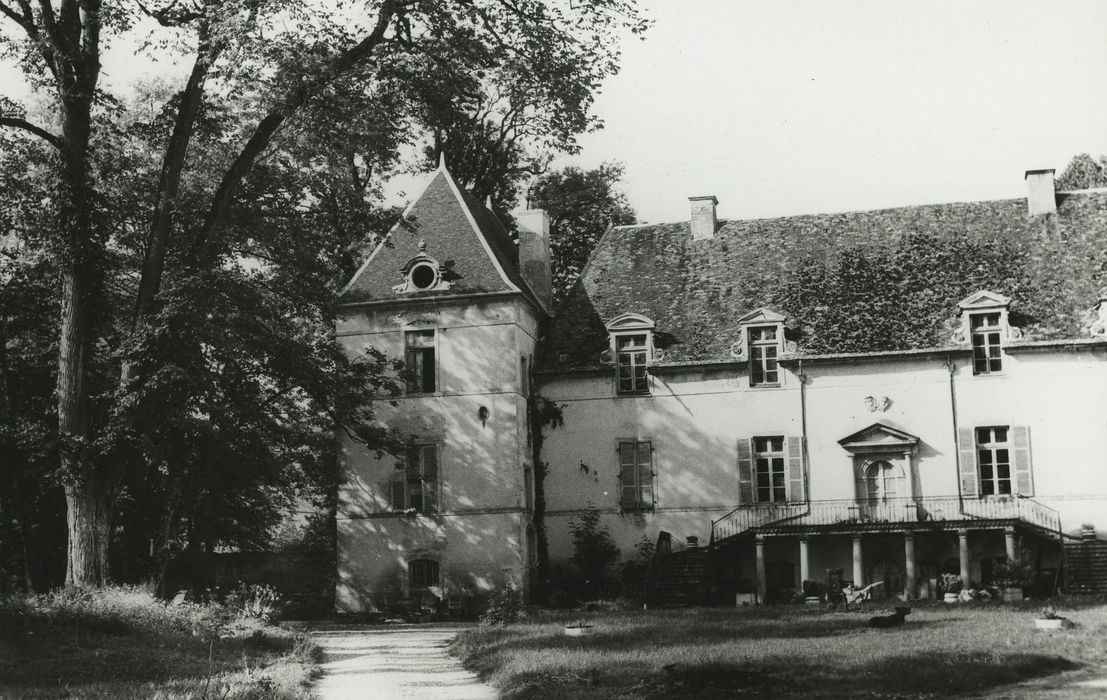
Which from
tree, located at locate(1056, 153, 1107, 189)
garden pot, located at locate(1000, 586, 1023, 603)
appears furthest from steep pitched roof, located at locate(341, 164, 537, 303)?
tree, located at locate(1056, 153, 1107, 189)

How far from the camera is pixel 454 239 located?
31.1 metres

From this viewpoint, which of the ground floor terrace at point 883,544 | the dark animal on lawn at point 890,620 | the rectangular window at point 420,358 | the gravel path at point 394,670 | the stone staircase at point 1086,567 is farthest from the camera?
the rectangular window at point 420,358

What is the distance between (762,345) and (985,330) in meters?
5.11

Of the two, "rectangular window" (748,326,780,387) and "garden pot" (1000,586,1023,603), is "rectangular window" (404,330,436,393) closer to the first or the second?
"rectangular window" (748,326,780,387)

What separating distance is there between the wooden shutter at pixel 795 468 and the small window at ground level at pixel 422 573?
8679mm

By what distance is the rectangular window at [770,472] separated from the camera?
96.0 feet

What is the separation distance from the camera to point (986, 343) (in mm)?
28344

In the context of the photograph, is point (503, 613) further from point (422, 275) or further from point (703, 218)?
point (703, 218)

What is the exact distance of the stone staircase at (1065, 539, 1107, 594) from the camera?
84.4 feet

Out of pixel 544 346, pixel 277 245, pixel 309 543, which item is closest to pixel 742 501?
pixel 544 346

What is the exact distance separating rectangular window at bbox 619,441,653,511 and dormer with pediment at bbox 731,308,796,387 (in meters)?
3.15

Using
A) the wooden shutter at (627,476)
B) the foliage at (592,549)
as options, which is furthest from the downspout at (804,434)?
the foliage at (592,549)

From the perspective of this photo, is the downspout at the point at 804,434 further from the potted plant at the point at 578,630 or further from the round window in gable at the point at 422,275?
the potted plant at the point at 578,630

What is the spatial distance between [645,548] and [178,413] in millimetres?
12329
